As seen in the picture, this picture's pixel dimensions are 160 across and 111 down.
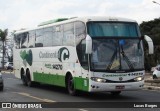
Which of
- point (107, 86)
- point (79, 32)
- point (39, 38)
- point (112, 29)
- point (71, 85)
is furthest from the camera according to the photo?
point (39, 38)

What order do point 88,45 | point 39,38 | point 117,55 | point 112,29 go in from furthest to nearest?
point 39,38 < point 112,29 < point 117,55 < point 88,45

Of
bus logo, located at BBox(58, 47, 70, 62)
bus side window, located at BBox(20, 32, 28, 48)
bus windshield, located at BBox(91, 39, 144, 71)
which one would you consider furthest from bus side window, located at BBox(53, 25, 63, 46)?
bus side window, located at BBox(20, 32, 28, 48)

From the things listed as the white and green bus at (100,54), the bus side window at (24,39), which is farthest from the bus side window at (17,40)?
the white and green bus at (100,54)

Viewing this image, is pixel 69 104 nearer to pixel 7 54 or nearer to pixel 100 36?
pixel 100 36

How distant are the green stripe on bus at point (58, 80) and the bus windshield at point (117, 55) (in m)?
0.95

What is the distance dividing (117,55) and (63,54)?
3590 millimetres

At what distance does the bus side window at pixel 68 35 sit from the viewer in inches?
771

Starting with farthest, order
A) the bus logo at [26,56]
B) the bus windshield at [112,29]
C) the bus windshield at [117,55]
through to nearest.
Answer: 1. the bus logo at [26,56]
2. the bus windshield at [112,29]
3. the bus windshield at [117,55]

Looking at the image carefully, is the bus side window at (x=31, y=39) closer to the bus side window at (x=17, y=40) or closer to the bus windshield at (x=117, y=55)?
the bus side window at (x=17, y=40)

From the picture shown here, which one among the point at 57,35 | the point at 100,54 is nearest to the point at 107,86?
the point at 100,54

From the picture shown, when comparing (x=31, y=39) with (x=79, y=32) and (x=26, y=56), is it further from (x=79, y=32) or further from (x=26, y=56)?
(x=79, y=32)

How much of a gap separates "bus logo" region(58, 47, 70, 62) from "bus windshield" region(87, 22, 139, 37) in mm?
2350

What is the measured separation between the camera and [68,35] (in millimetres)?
19984

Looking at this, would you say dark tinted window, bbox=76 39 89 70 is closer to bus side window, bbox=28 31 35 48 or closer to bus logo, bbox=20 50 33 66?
bus side window, bbox=28 31 35 48
